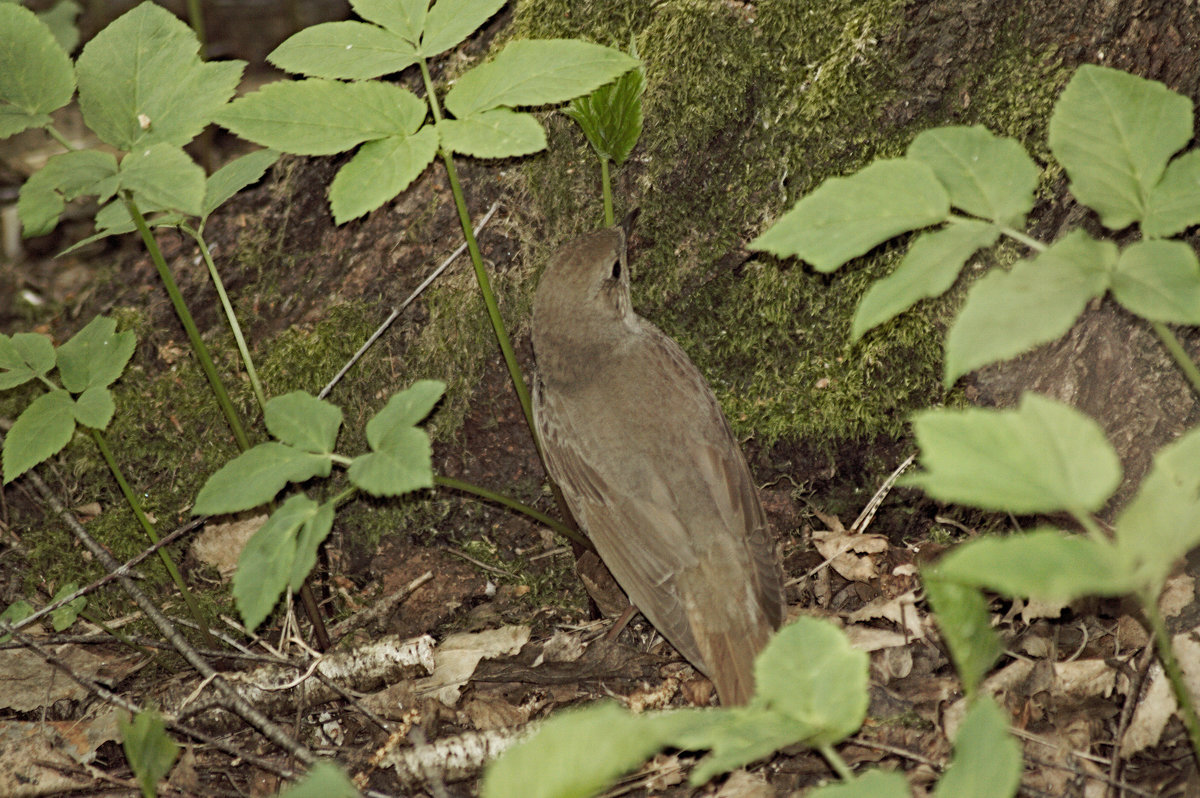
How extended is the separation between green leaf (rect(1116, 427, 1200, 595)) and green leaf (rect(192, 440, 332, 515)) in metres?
1.80

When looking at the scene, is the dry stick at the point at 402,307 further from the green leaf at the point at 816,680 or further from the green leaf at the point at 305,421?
the green leaf at the point at 816,680

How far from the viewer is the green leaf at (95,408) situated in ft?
10.2

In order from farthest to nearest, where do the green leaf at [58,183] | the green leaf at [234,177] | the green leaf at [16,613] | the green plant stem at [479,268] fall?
the green leaf at [16,613], the green leaf at [234,177], the green plant stem at [479,268], the green leaf at [58,183]

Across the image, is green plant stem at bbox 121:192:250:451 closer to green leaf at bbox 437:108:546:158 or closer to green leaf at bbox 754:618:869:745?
green leaf at bbox 437:108:546:158

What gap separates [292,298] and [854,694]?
3189 mm

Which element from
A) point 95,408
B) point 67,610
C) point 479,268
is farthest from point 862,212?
point 67,610

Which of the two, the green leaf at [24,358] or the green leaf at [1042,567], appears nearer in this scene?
the green leaf at [1042,567]

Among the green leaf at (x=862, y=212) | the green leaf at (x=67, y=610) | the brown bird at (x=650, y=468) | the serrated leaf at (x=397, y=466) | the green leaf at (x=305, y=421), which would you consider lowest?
the green leaf at (x=67, y=610)

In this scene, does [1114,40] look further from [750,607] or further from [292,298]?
[292,298]

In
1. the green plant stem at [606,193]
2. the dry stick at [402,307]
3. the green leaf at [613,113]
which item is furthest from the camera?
the dry stick at [402,307]

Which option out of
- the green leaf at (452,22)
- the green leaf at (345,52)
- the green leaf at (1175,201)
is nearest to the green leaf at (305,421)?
the green leaf at (345,52)

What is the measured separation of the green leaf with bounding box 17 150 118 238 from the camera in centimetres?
254

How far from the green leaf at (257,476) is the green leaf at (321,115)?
77 centimetres

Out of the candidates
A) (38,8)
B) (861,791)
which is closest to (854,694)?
(861,791)
